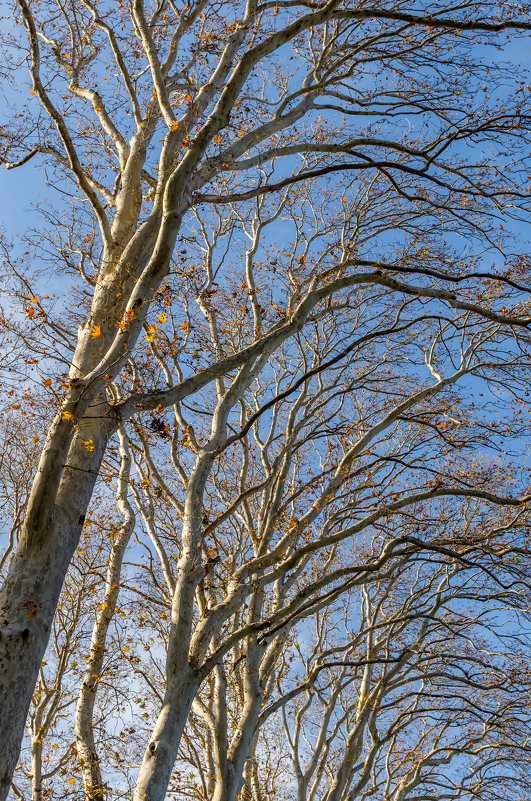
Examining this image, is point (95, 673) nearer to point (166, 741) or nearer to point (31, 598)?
point (166, 741)

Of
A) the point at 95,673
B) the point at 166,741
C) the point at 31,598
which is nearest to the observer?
the point at 31,598

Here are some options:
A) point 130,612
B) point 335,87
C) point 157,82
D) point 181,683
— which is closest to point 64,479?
point 181,683

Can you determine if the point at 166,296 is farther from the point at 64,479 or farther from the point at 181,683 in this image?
the point at 181,683

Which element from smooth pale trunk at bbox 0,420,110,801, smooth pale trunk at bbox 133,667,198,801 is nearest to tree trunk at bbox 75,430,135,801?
smooth pale trunk at bbox 133,667,198,801

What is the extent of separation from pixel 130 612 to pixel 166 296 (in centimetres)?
423

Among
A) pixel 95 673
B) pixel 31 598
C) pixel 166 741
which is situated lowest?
pixel 166 741

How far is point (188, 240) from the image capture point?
6500 millimetres

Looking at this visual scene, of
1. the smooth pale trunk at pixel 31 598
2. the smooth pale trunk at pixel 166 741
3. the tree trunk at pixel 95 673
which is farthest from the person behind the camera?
the tree trunk at pixel 95 673

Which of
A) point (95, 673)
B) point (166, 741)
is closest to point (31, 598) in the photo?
point (166, 741)

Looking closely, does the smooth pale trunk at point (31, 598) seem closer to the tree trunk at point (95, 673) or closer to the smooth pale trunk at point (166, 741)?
the smooth pale trunk at point (166, 741)

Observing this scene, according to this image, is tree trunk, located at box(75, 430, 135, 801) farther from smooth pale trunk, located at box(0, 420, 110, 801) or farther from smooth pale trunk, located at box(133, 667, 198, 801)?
smooth pale trunk, located at box(0, 420, 110, 801)

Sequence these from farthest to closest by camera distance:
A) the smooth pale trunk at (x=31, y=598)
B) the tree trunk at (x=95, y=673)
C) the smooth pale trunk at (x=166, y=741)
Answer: the tree trunk at (x=95, y=673), the smooth pale trunk at (x=166, y=741), the smooth pale trunk at (x=31, y=598)

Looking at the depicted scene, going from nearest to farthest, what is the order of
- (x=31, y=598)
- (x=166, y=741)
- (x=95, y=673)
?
(x=31, y=598) < (x=166, y=741) < (x=95, y=673)

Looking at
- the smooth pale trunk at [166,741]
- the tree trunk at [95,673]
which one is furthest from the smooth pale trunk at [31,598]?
the tree trunk at [95,673]
